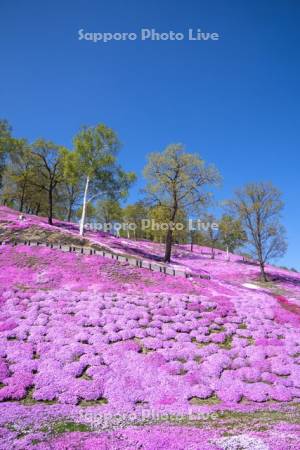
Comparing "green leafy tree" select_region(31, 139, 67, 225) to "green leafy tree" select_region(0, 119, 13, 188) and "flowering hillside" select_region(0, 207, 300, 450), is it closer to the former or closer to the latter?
"green leafy tree" select_region(0, 119, 13, 188)

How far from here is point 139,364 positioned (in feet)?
37.8

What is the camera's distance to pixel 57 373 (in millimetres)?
10445

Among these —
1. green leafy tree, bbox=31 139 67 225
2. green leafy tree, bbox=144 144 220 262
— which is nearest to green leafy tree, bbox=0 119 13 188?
green leafy tree, bbox=31 139 67 225

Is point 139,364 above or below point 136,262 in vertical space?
below

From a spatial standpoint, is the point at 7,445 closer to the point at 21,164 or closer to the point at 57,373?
the point at 57,373

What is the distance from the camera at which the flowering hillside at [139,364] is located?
24.0 ft

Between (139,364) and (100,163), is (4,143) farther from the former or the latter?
(139,364)

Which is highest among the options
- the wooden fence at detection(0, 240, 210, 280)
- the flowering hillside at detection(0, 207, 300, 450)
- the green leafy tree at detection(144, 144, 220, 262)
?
the green leafy tree at detection(144, 144, 220, 262)

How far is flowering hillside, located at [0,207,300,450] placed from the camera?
24.0ft

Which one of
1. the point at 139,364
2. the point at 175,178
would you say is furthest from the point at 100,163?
the point at 139,364

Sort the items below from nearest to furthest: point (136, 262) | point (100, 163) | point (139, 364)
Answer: point (139, 364) < point (136, 262) < point (100, 163)

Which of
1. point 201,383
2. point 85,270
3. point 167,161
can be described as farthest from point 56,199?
point 201,383

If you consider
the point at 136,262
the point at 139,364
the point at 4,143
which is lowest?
the point at 139,364

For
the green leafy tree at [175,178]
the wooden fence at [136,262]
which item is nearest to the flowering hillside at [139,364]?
the wooden fence at [136,262]
